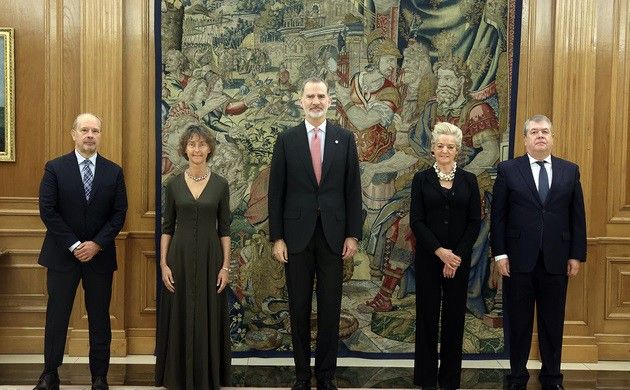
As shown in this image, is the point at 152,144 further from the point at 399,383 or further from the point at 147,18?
the point at 399,383

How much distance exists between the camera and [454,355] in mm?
4480

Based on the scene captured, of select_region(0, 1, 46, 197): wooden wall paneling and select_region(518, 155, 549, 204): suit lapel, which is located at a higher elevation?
select_region(0, 1, 46, 197): wooden wall paneling

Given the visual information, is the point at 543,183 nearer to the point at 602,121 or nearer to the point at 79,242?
the point at 602,121

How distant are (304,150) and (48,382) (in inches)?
78.9

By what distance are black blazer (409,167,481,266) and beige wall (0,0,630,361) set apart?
115cm

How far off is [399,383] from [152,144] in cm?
237

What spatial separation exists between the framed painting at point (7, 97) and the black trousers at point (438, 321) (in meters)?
3.01

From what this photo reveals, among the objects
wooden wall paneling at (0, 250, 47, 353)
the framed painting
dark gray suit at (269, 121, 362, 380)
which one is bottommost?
wooden wall paneling at (0, 250, 47, 353)

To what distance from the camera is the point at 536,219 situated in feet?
14.6

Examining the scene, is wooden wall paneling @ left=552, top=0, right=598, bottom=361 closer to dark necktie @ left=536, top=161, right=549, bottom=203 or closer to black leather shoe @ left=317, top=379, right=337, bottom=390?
dark necktie @ left=536, top=161, right=549, bottom=203

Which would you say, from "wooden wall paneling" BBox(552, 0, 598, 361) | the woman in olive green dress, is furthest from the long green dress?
"wooden wall paneling" BBox(552, 0, 598, 361)

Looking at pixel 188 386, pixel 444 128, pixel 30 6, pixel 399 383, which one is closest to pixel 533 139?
pixel 444 128

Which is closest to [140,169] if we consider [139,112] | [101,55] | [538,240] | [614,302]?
[139,112]

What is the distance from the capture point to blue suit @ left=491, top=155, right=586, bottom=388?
4453 mm
